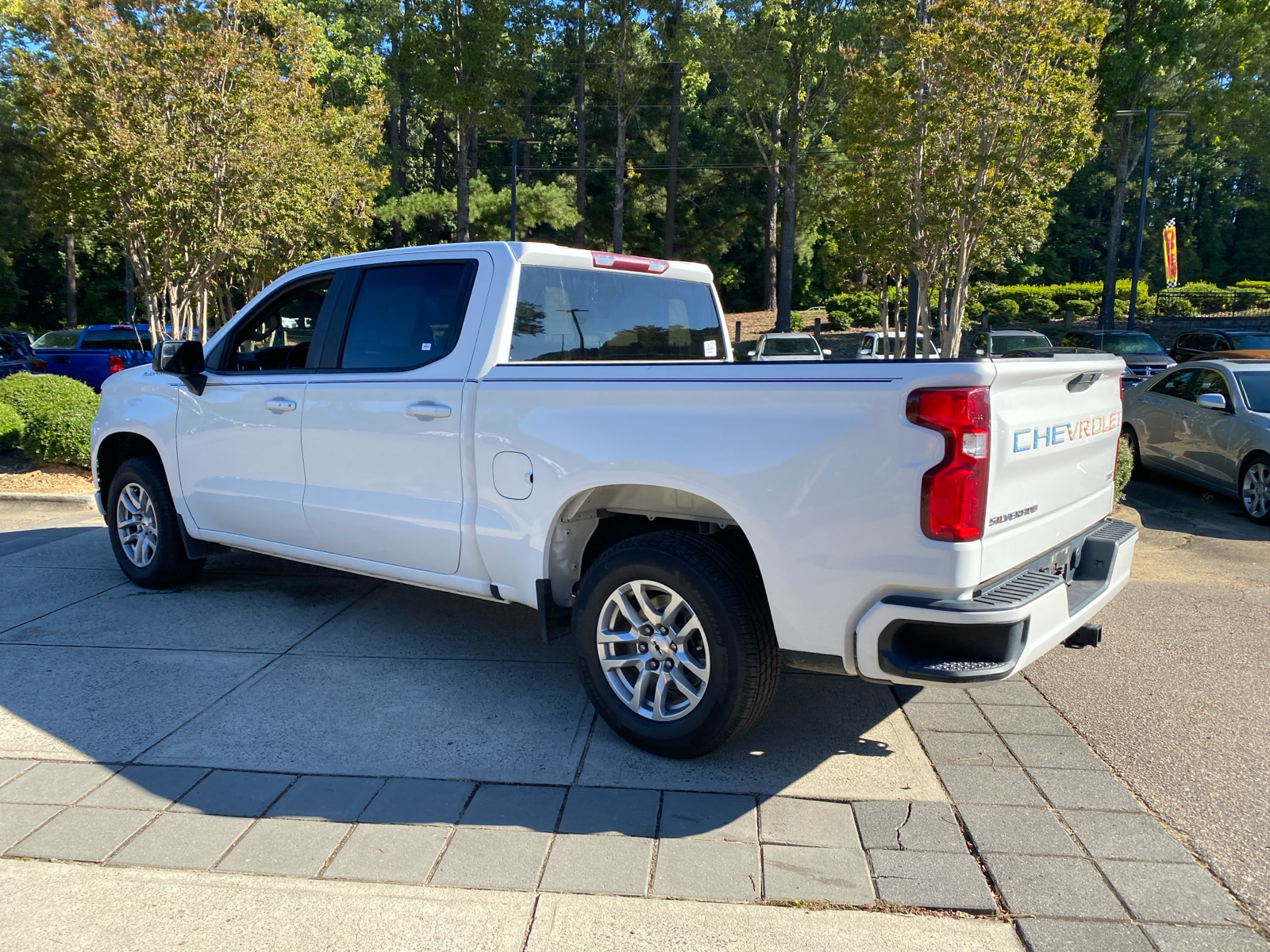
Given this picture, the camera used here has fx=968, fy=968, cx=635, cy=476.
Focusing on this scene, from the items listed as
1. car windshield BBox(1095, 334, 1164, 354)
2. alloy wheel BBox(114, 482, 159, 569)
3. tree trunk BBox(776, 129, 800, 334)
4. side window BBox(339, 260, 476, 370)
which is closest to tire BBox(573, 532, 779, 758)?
side window BBox(339, 260, 476, 370)

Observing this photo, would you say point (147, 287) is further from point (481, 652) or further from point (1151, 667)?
point (1151, 667)

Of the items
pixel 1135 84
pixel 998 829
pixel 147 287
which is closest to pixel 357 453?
pixel 998 829

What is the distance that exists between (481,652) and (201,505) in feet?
6.38

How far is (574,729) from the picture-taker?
13.4 ft

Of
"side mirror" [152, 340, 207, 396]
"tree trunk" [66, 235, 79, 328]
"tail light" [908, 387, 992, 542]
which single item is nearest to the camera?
"tail light" [908, 387, 992, 542]

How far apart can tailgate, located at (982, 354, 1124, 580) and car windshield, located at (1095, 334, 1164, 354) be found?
64.7 feet

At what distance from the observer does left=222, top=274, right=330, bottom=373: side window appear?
5164 mm

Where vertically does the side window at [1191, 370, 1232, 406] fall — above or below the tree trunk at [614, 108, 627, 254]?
below

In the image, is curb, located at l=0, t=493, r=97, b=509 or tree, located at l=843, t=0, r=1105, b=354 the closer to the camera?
curb, located at l=0, t=493, r=97, b=509

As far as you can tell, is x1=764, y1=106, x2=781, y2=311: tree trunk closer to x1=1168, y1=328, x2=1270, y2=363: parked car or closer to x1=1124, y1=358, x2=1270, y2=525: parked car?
x1=1168, y1=328, x2=1270, y2=363: parked car

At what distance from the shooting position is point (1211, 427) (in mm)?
9883

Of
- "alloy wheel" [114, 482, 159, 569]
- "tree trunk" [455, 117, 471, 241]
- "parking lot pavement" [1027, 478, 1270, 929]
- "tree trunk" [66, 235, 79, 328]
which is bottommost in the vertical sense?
"parking lot pavement" [1027, 478, 1270, 929]

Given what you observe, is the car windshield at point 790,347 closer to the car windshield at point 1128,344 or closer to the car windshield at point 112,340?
the car windshield at point 1128,344

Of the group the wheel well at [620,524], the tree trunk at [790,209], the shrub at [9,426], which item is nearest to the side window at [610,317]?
the wheel well at [620,524]
